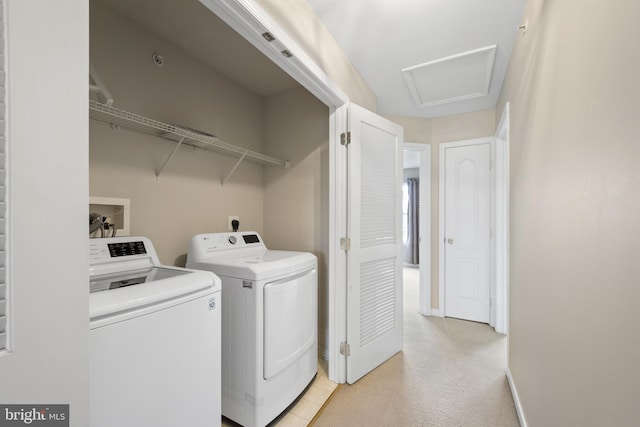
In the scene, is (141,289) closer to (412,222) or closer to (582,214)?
(582,214)

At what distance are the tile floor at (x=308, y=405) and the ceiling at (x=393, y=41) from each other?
2.40 m

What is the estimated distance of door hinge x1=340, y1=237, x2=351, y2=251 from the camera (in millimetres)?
2006

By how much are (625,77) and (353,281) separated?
1658 millimetres

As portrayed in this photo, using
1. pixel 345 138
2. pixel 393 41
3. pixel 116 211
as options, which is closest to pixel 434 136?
pixel 393 41

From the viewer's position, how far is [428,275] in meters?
3.38

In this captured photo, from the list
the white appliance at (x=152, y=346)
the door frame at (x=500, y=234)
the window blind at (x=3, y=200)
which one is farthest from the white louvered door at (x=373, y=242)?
the window blind at (x=3, y=200)

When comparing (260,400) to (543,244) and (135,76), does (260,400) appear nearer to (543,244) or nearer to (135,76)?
(543,244)

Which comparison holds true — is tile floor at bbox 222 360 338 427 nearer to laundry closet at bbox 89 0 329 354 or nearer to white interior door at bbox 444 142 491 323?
laundry closet at bbox 89 0 329 354

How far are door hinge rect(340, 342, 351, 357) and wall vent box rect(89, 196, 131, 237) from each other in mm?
1575

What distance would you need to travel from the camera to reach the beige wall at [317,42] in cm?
143

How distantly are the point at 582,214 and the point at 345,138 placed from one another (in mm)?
1415

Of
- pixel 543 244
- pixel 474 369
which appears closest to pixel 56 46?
pixel 543 244

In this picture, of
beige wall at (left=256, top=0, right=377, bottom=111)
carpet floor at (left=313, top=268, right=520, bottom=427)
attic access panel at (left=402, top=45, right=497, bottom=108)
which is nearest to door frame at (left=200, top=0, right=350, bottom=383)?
beige wall at (left=256, top=0, right=377, bottom=111)

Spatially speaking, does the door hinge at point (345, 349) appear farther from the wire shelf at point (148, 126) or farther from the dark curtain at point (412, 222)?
the dark curtain at point (412, 222)
